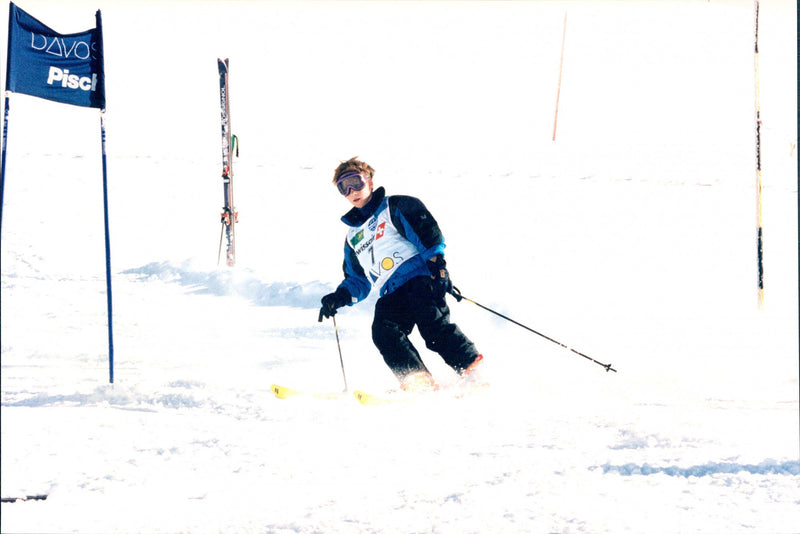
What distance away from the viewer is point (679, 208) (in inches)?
493

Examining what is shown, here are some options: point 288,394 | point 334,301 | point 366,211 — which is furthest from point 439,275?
point 288,394

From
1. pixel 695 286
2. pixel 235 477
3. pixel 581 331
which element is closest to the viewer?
pixel 235 477

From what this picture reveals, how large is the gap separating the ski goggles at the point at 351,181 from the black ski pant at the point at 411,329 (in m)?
0.67

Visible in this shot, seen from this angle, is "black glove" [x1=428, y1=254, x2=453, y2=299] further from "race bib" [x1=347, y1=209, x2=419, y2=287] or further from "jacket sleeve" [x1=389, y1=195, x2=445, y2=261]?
"race bib" [x1=347, y1=209, x2=419, y2=287]

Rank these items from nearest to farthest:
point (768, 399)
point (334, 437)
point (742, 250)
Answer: point (334, 437)
point (768, 399)
point (742, 250)

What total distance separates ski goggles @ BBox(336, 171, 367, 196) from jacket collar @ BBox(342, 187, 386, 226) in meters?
0.10

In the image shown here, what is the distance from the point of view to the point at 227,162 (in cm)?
881

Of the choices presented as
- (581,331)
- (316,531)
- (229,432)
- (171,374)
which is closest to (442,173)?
(581,331)

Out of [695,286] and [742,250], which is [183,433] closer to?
[695,286]

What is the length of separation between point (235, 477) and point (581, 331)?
433 cm

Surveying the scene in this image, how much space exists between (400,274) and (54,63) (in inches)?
110

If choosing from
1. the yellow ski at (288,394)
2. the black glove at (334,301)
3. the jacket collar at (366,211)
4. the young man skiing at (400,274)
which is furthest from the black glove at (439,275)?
the yellow ski at (288,394)

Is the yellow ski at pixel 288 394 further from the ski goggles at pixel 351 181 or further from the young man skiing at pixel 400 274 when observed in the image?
the ski goggles at pixel 351 181

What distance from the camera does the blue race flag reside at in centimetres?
437
